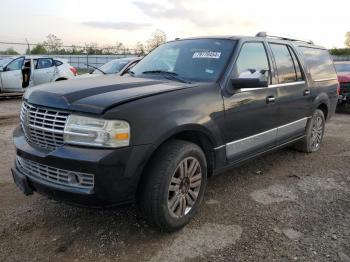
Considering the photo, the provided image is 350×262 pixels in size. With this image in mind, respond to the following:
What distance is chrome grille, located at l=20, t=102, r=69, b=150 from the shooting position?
10.1 ft

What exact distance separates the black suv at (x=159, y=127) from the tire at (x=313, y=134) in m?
1.15

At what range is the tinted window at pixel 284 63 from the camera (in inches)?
194

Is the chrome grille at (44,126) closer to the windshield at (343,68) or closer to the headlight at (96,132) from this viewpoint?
the headlight at (96,132)

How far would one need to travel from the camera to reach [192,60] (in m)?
4.35

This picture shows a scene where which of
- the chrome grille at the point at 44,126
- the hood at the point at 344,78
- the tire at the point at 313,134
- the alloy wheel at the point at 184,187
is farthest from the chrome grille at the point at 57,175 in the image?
the hood at the point at 344,78

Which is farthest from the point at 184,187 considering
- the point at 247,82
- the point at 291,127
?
the point at 291,127

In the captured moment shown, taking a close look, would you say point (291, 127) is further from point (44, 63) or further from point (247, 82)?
point (44, 63)

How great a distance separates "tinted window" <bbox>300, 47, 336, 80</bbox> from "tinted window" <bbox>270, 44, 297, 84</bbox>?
0.58 meters

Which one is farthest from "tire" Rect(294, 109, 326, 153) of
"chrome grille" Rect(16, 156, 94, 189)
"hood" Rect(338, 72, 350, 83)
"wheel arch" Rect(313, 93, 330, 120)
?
"hood" Rect(338, 72, 350, 83)

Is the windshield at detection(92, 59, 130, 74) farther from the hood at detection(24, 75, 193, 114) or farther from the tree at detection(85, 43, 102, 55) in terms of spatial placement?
the tree at detection(85, 43, 102, 55)

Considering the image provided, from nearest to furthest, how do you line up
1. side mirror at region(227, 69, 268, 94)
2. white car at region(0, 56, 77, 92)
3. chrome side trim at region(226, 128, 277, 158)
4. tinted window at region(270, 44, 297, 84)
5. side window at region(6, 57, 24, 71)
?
side mirror at region(227, 69, 268, 94) → chrome side trim at region(226, 128, 277, 158) → tinted window at region(270, 44, 297, 84) → white car at region(0, 56, 77, 92) → side window at region(6, 57, 24, 71)

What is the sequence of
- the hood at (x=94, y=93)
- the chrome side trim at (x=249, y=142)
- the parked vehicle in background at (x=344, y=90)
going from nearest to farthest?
the hood at (x=94, y=93) < the chrome side trim at (x=249, y=142) < the parked vehicle in background at (x=344, y=90)

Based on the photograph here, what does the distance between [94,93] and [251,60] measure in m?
2.06

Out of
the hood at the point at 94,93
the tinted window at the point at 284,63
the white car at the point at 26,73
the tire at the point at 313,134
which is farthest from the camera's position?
the white car at the point at 26,73
